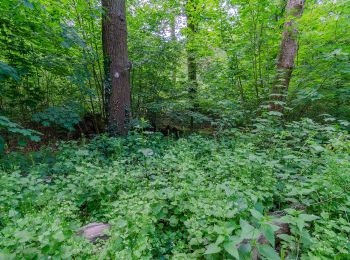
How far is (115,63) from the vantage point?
429cm

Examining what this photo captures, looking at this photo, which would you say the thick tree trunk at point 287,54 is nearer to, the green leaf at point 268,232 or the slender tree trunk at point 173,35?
the slender tree trunk at point 173,35

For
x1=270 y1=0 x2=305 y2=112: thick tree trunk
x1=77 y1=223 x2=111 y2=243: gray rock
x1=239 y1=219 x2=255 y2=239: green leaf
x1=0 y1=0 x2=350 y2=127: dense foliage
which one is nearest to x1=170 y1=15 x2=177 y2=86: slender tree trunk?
x1=0 y1=0 x2=350 y2=127: dense foliage

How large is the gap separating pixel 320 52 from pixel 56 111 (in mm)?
5549

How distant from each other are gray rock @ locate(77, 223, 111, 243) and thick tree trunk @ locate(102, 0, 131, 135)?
8.50ft

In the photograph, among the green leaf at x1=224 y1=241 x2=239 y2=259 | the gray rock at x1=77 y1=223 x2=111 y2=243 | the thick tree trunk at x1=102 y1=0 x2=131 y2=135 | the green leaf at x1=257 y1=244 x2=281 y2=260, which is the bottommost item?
the gray rock at x1=77 y1=223 x2=111 y2=243

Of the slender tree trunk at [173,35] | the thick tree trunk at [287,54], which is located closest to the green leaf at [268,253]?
the thick tree trunk at [287,54]

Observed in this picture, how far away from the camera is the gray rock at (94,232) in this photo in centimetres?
172

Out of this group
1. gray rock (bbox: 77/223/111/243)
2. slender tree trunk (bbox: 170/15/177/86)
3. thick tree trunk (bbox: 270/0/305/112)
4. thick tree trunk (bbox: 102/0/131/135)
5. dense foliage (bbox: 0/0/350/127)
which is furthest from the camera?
slender tree trunk (bbox: 170/15/177/86)

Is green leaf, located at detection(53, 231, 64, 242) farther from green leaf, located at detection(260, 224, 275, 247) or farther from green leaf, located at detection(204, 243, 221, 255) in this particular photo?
green leaf, located at detection(260, 224, 275, 247)

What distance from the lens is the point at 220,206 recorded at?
167 centimetres

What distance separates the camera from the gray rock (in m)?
1.72

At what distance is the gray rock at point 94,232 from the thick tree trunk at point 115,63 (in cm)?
259

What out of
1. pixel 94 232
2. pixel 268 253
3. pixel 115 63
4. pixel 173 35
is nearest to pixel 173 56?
pixel 173 35

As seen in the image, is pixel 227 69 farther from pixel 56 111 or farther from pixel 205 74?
pixel 56 111
